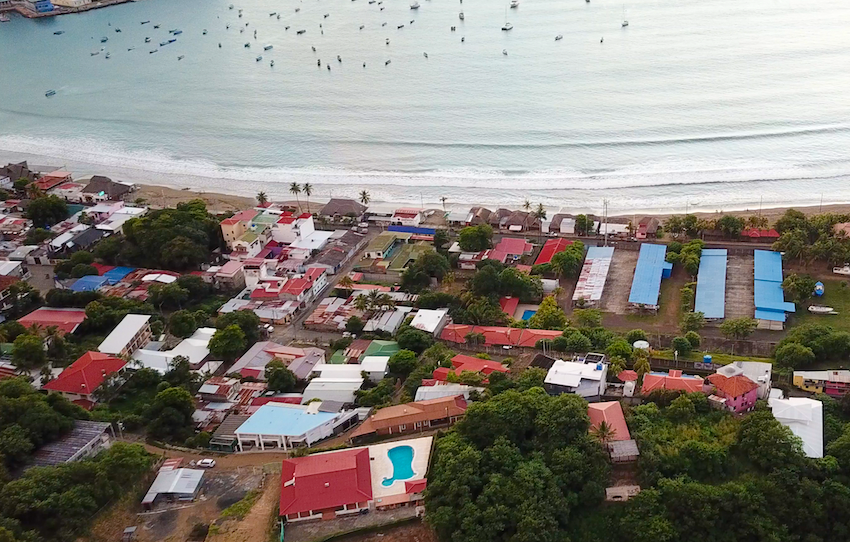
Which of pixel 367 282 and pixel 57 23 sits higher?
pixel 57 23

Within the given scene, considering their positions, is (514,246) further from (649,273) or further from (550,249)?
(649,273)

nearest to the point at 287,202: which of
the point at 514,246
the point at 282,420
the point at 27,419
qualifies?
the point at 514,246

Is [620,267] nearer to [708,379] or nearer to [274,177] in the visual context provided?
[708,379]

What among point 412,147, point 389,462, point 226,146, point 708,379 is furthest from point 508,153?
point 389,462

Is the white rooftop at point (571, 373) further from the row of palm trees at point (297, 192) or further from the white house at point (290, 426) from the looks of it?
the row of palm trees at point (297, 192)

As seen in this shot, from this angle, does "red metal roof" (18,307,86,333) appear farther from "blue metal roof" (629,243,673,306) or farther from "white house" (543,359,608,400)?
"blue metal roof" (629,243,673,306)

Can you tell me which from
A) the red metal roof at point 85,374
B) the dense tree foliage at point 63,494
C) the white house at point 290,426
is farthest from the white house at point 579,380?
the red metal roof at point 85,374

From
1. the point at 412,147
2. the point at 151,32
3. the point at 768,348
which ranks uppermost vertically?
the point at 151,32
